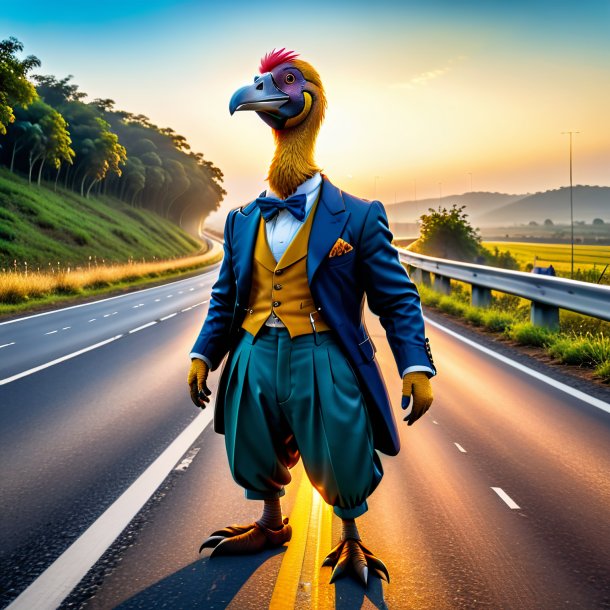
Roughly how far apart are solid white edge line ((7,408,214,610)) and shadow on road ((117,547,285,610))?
358 mm

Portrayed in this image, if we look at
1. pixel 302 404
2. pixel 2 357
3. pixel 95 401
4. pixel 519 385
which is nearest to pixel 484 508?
pixel 302 404

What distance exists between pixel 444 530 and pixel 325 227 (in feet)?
6.12

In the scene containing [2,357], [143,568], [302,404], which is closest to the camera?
[302,404]

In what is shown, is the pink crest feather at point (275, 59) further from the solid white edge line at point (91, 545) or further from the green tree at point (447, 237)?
the green tree at point (447, 237)

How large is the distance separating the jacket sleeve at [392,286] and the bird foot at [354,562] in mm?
884

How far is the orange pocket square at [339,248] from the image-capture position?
10.5 ft

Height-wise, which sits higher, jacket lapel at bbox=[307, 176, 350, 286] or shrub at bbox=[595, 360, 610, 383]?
jacket lapel at bbox=[307, 176, 350, 286]

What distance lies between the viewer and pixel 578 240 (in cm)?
9244

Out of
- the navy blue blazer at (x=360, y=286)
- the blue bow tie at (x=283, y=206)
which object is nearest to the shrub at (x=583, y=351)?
the navy blue blazer at (x=360, y=286)

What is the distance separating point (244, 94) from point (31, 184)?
2624 inches

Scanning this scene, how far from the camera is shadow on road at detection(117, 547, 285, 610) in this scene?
10.5 feet

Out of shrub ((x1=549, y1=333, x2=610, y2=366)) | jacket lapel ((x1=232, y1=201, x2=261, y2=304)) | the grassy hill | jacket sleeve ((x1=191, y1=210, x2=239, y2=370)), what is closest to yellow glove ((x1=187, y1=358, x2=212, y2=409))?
jacket sleeve ((x1=191, y1=210, x2=239, y2=370))

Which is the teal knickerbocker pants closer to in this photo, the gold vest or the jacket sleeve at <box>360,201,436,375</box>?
the gold vest

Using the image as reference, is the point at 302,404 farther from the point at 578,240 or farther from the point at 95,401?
the point at 578,240
